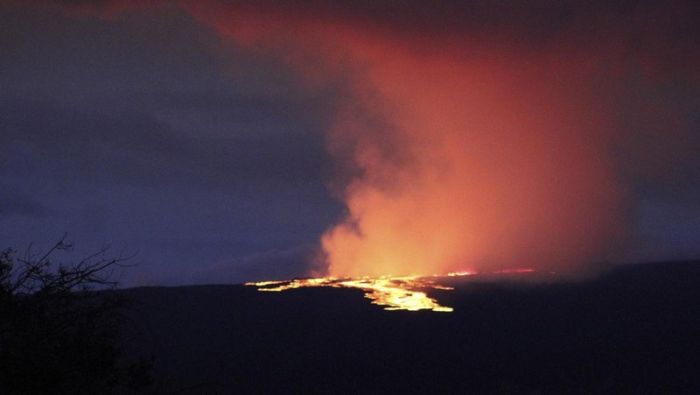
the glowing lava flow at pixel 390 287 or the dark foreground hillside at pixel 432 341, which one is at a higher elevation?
the glowing lava flow at pixel 390 287

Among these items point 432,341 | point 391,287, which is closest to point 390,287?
point 391,287

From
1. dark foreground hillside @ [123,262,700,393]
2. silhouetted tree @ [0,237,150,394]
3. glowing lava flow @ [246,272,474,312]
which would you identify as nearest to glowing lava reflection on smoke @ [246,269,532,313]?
glowing lava flow @ [246,272,474,312]

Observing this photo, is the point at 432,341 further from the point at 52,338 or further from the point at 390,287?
the point at 52,338

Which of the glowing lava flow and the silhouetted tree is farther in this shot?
the glowing lava flow

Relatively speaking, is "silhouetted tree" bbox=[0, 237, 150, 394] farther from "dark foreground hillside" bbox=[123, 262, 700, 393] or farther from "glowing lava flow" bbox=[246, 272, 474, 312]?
"glowing lava flow" bbox=[246, 272, 474, 312]

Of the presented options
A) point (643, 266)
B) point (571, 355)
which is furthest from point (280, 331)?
point (643, 266)

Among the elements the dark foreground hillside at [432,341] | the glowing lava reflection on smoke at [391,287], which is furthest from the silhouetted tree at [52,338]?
the glowing lava reflection on smoke at [391,287]

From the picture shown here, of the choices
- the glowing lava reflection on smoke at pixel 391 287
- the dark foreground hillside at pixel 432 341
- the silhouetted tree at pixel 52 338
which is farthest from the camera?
the glowing lava reflection on smoke at pixel 391 287

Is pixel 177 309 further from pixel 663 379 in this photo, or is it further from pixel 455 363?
pixel 663 379

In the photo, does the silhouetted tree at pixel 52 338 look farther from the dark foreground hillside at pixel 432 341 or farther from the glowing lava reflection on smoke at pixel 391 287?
the glowing lava reflection on smoke at pixel 391 287
